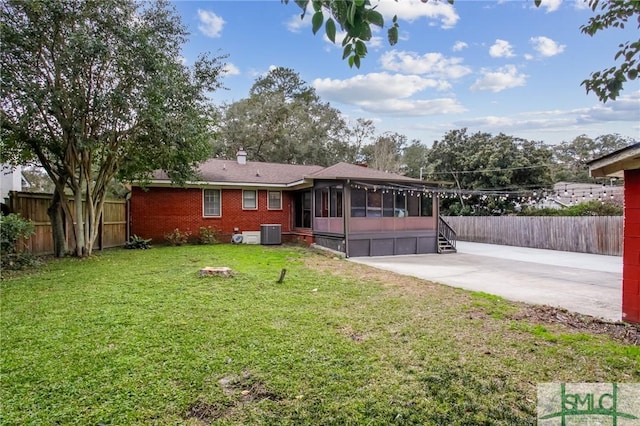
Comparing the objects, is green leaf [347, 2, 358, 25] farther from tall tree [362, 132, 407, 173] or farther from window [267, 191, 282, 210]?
tall tree [362, 132, 407, 173]

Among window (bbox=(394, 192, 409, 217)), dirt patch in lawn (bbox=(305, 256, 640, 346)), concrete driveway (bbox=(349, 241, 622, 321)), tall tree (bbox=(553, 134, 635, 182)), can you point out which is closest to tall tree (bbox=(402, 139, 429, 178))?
tall tree (bbox=(553, 134, 635, 182))

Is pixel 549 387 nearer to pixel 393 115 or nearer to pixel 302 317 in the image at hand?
pixel 302 317

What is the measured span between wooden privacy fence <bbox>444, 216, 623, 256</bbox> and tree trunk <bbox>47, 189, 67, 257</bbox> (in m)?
17.7

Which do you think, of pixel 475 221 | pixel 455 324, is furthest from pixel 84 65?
pixel 475 221

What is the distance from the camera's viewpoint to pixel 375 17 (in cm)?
144

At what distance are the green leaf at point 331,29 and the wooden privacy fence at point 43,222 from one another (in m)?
11.1

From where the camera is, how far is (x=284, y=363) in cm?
329

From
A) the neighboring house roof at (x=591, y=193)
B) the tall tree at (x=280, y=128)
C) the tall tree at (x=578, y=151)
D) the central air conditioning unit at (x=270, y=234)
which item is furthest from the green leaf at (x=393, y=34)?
the tall tree at (x=578, y=151)

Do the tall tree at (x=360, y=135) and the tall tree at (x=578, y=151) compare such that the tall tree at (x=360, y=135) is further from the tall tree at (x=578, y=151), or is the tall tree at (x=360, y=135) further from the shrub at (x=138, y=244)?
the shrub at (x=138, y=244)

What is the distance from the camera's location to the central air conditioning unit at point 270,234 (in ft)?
49.5

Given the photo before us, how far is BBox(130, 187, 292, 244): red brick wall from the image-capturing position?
14.2 metres

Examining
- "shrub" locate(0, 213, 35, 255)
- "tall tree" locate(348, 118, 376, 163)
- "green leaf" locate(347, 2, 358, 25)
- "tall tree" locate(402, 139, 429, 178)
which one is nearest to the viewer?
"green leaf" locate(347, 2, 358, 25)

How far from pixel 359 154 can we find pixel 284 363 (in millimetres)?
33055

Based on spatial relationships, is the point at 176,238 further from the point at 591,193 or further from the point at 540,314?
the point at 591,193
